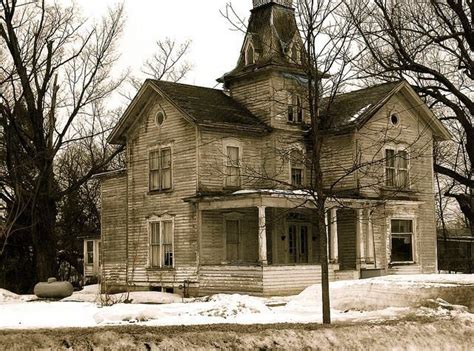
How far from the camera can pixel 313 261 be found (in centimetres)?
2905

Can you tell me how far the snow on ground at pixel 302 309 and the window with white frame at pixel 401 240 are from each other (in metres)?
7.07

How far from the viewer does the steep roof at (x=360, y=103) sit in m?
27.5

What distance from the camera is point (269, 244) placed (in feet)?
91.8

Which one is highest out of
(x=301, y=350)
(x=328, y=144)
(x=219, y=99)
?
(x=219, y=99)

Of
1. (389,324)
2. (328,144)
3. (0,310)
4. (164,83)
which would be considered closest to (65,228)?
(164,83)

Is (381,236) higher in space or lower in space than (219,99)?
lower

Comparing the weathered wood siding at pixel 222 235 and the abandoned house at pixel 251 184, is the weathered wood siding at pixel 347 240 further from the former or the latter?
the weathered wood siding at pixel 222 235

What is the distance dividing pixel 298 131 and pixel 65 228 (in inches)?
858

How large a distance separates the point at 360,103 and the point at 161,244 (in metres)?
9.39

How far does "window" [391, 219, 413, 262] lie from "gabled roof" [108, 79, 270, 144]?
20.5 ft

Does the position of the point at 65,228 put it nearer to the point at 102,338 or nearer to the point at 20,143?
the point at 20,143

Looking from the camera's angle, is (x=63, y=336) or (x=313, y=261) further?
(x=313, y=261)

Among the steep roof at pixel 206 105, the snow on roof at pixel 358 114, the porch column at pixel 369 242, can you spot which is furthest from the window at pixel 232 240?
the snow on roof at pixel 358 114

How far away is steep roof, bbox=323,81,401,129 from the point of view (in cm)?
2752
